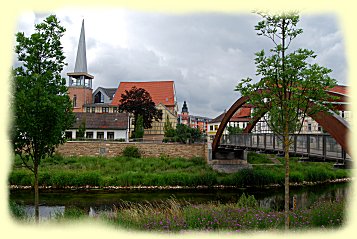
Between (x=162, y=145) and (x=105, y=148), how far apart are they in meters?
4.78

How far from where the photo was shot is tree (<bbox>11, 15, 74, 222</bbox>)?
7.76 metres

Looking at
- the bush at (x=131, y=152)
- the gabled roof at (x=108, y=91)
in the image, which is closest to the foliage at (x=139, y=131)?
the bush at (x=131, y=152)

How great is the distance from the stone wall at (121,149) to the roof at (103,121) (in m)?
7.65

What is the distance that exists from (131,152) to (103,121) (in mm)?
10187

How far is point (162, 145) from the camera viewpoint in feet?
97.3

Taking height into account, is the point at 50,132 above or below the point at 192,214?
above

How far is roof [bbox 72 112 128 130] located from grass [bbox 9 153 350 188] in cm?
937

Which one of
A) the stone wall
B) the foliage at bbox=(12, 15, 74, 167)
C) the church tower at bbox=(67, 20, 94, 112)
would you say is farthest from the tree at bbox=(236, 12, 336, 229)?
the church tower at bbox=(67, 20, 94, 112)

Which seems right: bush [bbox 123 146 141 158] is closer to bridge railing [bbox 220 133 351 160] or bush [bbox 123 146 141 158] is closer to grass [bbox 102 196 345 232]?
bridge railing [bbox 220 133 351 160]

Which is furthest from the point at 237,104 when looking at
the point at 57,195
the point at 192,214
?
the point at 192,214

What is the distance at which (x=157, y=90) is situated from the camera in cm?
5734

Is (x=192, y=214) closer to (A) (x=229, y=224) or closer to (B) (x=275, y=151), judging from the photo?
(A) (x=229, y=224)

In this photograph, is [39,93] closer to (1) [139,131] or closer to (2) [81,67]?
(1) [139,131]

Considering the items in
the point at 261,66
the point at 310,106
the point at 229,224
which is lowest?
the point at 229,224
